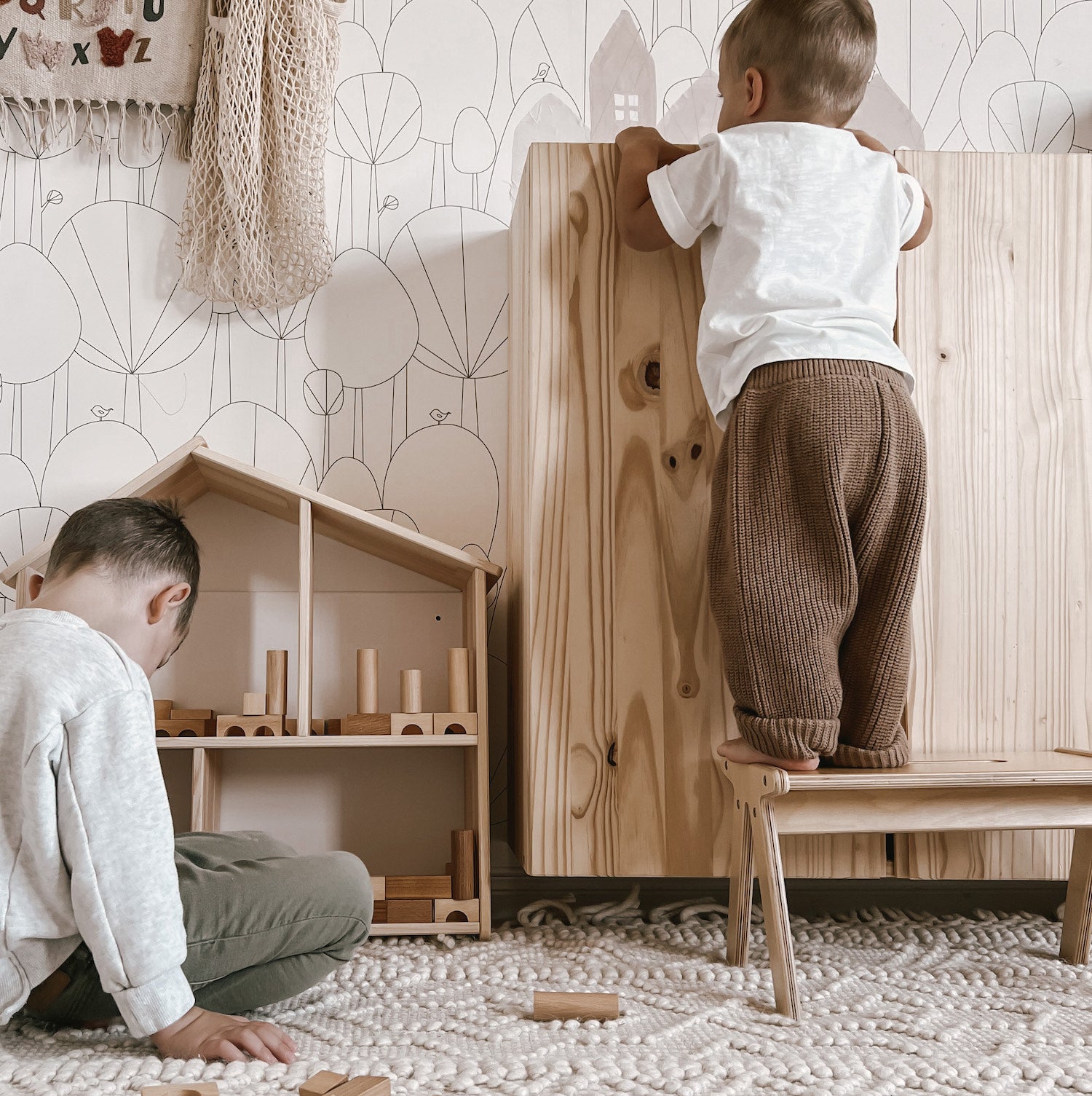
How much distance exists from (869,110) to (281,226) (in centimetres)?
97

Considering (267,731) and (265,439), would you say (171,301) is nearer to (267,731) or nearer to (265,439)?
(265,439)

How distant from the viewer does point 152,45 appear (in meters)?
1.53

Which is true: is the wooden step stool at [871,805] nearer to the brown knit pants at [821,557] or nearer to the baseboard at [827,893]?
the brown knit pants at [821,557]

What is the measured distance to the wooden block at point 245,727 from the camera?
4.17 feet

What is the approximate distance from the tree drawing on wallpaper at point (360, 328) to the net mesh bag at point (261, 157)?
5 cm

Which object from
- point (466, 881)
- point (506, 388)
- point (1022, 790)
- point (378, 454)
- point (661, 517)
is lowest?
point (466, 881)

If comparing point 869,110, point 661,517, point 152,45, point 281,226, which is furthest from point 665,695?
point 152,45

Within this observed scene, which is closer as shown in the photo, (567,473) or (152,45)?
(567,473)

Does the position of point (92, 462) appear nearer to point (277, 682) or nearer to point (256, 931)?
point (277, 682)

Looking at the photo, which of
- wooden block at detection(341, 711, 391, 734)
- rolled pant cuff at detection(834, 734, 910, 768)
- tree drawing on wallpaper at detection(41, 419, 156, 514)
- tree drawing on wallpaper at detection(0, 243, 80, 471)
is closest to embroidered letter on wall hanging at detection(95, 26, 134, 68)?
tree drawing on wallpaper at detection(0, 243, 80, 471)

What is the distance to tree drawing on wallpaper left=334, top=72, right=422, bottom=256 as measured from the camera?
1592 millimetres

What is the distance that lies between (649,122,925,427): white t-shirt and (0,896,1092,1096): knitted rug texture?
641mm

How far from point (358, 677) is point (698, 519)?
49cm

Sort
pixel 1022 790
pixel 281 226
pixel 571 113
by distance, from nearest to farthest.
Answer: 1. pixel 1022 790
2. pixel 281 226
3. pixel 571 113
